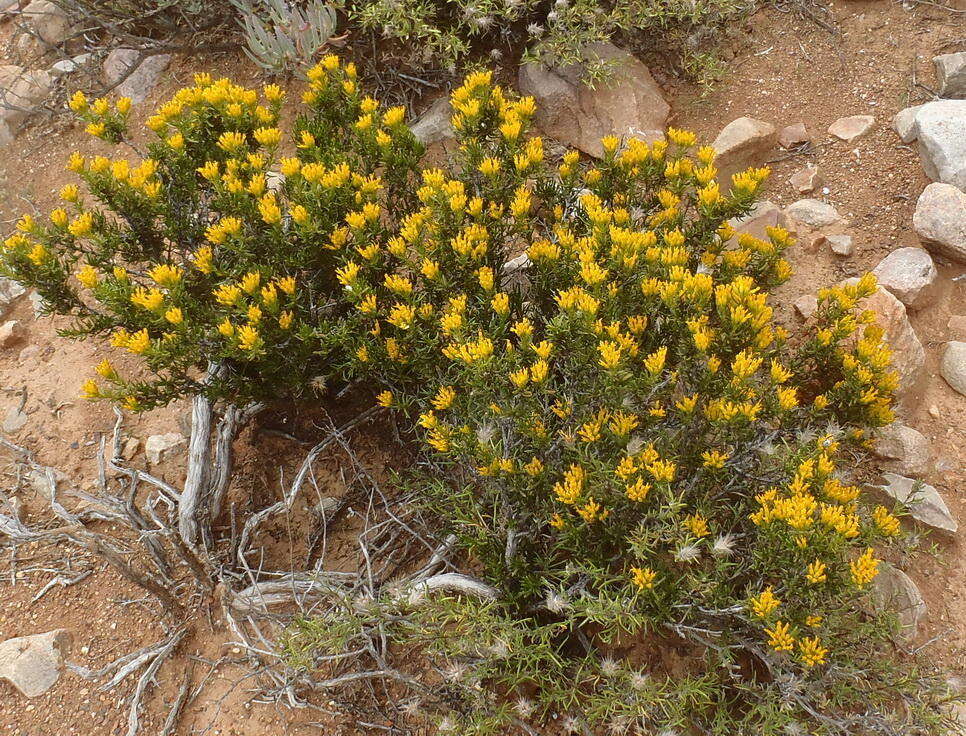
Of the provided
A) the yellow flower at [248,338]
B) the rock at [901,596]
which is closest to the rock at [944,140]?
the rock at [901,596]

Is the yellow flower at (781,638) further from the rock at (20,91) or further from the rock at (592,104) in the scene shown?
the rock at (20,91)

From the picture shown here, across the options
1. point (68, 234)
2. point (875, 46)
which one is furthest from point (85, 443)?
point (875, 46)

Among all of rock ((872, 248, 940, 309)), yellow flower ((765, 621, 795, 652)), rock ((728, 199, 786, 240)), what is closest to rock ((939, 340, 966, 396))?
rock ((872, 248, 940, 309))

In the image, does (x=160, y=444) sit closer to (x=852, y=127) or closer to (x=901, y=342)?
(x=901, y=342)

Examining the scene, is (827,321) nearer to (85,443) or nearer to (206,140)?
(206,140)

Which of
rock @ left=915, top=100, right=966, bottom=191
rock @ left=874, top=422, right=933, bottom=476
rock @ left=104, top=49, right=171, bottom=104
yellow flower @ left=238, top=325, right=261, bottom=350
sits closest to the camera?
yellow flower @ left=238, top=325, right=261, bottom=350

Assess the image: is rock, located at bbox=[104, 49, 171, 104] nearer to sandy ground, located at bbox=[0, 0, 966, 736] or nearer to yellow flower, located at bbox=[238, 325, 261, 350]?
sandy ground, located at bbox=[0, 0, 966, 736]

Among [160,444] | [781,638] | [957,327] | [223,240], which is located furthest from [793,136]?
[160,444]
